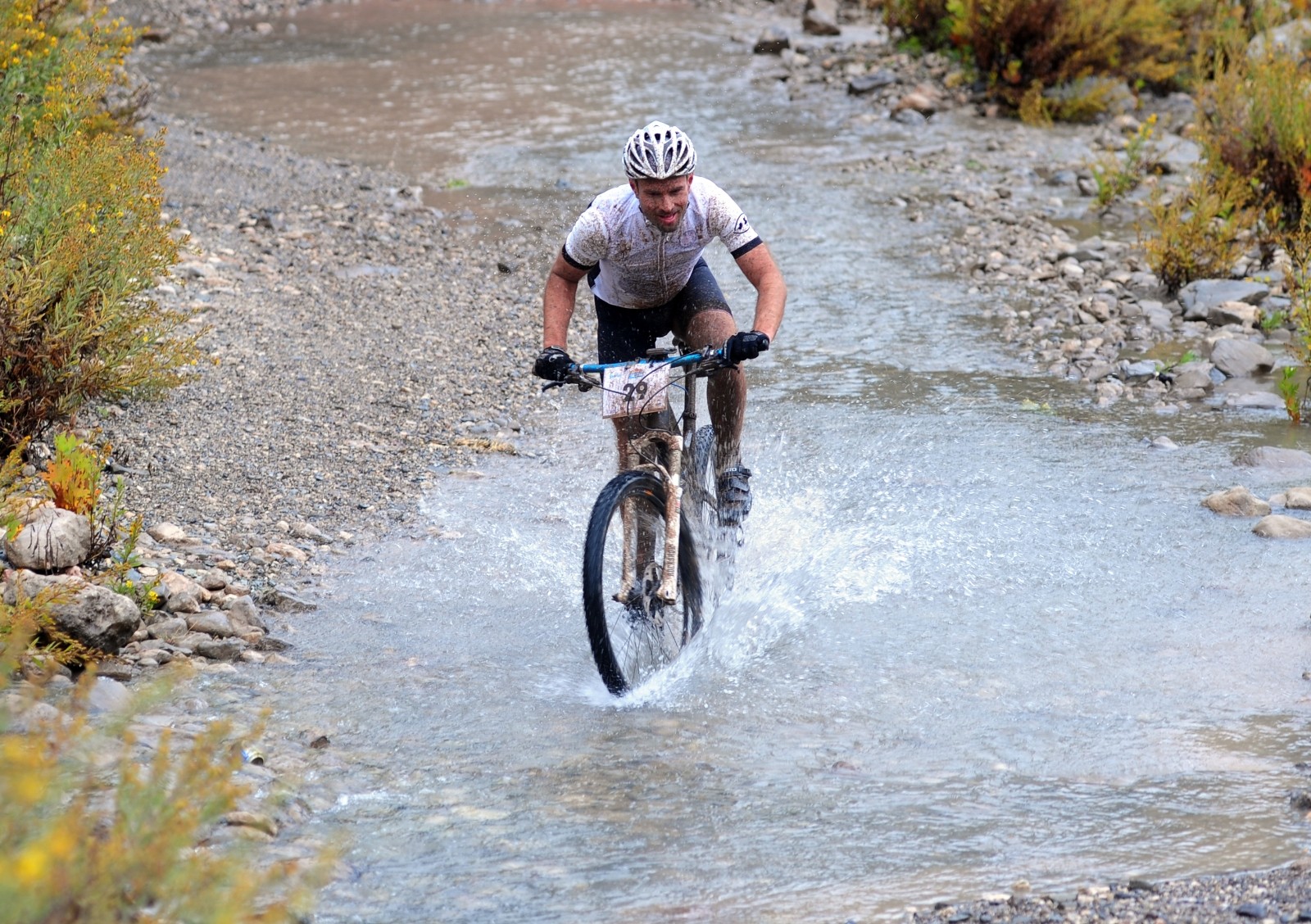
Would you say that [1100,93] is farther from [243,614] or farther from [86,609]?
[86,609]

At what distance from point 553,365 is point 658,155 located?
804mm

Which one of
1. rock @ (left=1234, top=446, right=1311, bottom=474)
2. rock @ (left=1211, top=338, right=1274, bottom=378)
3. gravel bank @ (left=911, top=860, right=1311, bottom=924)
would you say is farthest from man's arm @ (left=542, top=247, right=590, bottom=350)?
rock @ (left=1211, top=338, right=1274, bottom=378)

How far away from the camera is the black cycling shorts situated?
18.1 feet

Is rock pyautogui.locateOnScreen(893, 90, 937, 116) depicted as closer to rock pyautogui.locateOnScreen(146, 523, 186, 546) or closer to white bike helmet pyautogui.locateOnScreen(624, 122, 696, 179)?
white bike helmet pyautogui.locateOnScreen(624, 122, 696, 179)

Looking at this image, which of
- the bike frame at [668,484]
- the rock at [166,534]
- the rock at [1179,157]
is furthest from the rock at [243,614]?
the rock at [1179,157]

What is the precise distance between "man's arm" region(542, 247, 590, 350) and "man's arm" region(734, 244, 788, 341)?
1.9 inches

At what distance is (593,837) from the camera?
3902 mm

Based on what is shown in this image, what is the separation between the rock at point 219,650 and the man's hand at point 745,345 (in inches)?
79.1

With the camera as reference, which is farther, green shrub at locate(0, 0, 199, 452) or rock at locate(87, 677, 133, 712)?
green shrub at locate(0, 0, 199, 452)

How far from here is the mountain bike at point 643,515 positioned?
4691 mm

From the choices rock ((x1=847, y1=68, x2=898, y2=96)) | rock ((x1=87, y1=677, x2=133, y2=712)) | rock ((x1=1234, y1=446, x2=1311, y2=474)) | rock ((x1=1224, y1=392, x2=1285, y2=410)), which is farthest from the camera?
rock ((x1=847, y1=68, x2=898, y2=96))

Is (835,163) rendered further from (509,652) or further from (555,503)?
(509,652)

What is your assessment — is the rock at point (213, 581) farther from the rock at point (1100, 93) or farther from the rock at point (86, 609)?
the rock at point (1100, 93)

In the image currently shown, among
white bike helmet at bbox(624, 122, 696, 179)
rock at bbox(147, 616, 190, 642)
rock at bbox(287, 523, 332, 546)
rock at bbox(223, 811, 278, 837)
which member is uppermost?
white bike helmet at bbox(624, 122, 696, 179)
